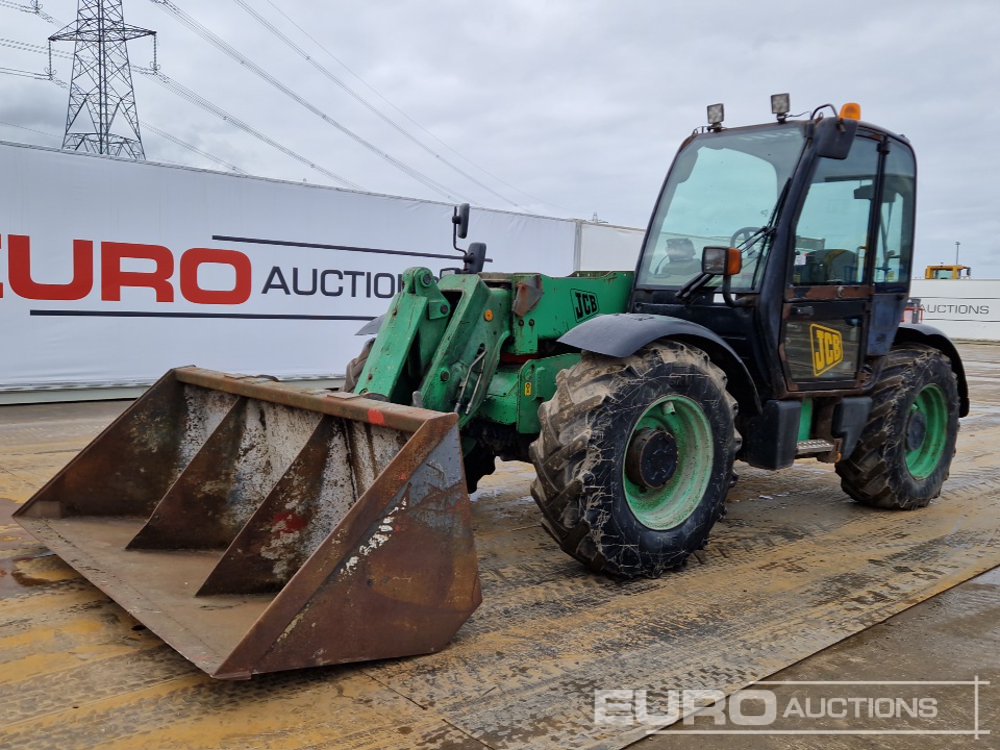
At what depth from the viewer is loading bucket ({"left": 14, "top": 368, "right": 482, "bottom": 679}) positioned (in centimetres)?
288

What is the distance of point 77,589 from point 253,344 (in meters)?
7.98

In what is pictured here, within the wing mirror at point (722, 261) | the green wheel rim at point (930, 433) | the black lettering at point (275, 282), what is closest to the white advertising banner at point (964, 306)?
the black lettering at point (275, 282)

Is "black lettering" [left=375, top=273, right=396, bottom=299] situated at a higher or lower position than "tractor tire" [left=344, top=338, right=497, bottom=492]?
higher

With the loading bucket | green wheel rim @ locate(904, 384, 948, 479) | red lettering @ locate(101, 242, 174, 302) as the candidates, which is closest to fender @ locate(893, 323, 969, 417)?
green wheel rim @ locate(904, 384, 948, 479)

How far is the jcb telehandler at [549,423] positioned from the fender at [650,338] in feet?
0.05

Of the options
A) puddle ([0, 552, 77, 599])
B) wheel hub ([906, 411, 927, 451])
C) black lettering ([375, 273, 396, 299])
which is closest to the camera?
puddle ([0, 552, 77, 599])

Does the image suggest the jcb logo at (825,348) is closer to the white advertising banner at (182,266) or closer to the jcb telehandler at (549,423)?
the jcb telehandler at (549,423)

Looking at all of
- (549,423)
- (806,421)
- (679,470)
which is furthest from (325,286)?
(549,423)

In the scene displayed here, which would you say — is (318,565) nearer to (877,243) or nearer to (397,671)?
(397,671)

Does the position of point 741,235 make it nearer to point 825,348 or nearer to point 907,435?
point 825,348

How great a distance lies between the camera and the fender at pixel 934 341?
235 inches

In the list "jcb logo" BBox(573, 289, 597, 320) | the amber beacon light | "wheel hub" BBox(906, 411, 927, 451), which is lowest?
"wheel hub" BBox(906, 411, 927, 451)

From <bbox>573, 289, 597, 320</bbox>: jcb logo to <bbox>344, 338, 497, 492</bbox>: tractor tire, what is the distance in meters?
1.00

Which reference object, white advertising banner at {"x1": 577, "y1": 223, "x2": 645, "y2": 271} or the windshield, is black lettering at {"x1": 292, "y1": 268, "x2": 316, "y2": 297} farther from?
the windshield
